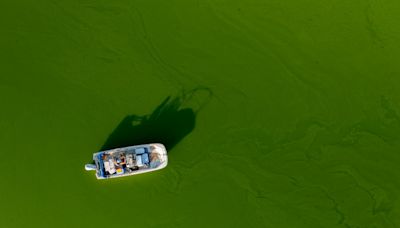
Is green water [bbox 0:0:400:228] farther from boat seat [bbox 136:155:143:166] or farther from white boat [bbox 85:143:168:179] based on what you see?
boat seat [bbox 136:155:143:166]

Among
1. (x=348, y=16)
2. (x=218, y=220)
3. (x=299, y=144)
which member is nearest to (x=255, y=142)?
(x=299, y=144)

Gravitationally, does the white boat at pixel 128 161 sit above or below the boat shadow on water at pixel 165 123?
below

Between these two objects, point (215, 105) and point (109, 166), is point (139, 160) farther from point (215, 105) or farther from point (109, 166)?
point (215, 105)

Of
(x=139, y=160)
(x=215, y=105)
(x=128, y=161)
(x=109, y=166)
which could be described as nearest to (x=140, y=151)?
(x=139, y=160)

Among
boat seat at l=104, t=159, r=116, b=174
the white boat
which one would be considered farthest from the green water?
boat seat at l=104, t=159, r=116, b=174

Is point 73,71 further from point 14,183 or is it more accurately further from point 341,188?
point 341,188

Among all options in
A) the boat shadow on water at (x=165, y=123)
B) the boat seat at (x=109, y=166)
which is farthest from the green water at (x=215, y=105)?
the boat seat at (x=109, y=166)

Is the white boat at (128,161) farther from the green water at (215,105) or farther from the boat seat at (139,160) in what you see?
the green water at (215,105)
